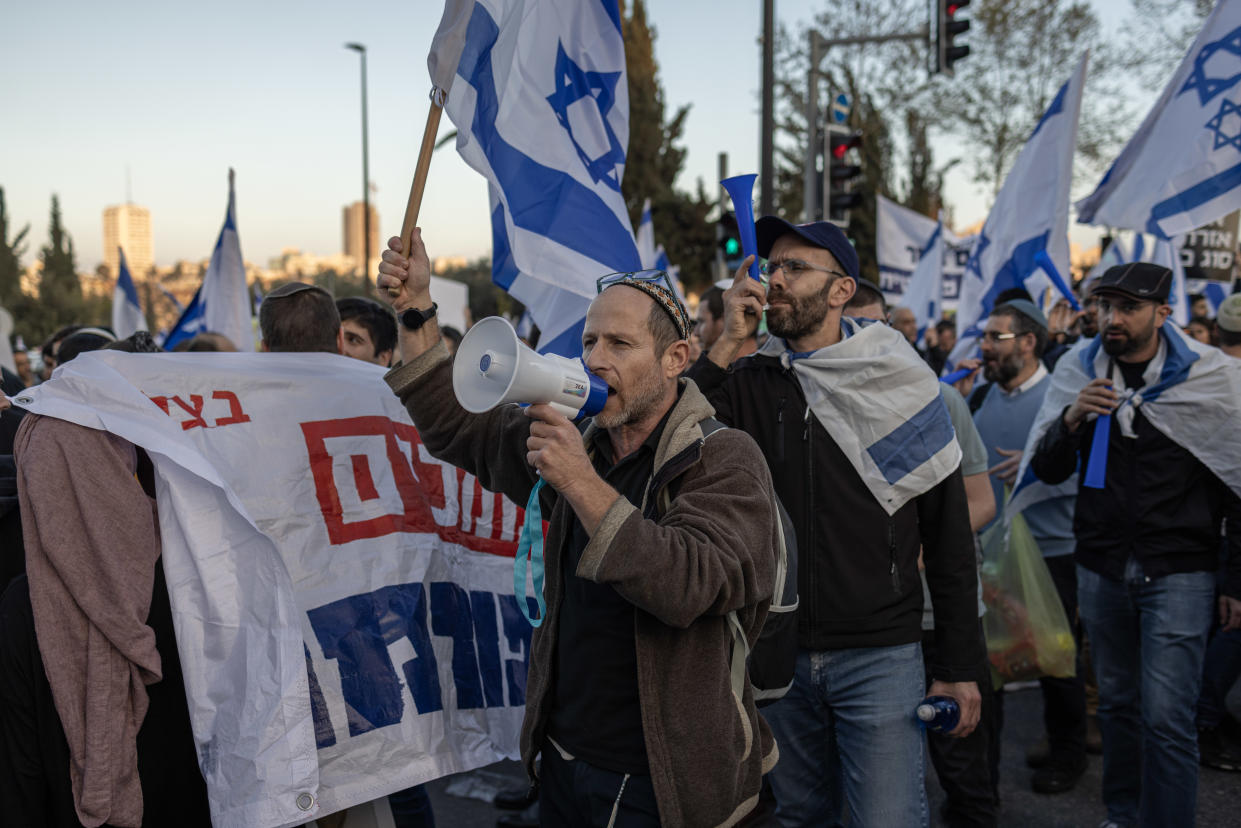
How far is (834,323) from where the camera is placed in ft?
10.2

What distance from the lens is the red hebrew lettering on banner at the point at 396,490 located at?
9.54ft

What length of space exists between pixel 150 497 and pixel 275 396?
47cm

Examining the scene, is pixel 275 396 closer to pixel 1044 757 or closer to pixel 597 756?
pixel 597 756

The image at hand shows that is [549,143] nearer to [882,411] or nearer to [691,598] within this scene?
[882,411]

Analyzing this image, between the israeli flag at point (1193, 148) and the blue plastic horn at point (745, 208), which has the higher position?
the israeli flag at point (1193, 148)

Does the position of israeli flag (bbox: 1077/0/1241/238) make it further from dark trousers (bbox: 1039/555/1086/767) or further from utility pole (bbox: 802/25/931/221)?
utility pole (bbox: 802/25/931/221)

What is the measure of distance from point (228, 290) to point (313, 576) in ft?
16.3

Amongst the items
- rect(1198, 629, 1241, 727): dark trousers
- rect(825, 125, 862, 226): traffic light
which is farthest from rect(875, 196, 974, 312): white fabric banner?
rect(1198, 629, 1241, 727): dark trousers

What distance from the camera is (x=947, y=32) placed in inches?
438

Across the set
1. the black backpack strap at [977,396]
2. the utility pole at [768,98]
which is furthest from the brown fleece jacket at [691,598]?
the utility pole at [768,98]

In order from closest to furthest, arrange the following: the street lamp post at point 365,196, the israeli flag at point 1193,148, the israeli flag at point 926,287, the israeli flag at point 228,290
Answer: the israeli flag at point 1193,148
the israeli flag at point 228,290
the israeli flag at point 926,287
the street lamp post at point 365,196

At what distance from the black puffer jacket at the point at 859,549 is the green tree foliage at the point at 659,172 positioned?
93.5 ft

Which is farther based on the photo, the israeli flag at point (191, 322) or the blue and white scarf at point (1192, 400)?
the israeli flag at point (191, 322)

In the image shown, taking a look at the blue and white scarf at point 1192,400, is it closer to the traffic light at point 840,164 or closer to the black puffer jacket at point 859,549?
the black puffer jacket at point 859,549
